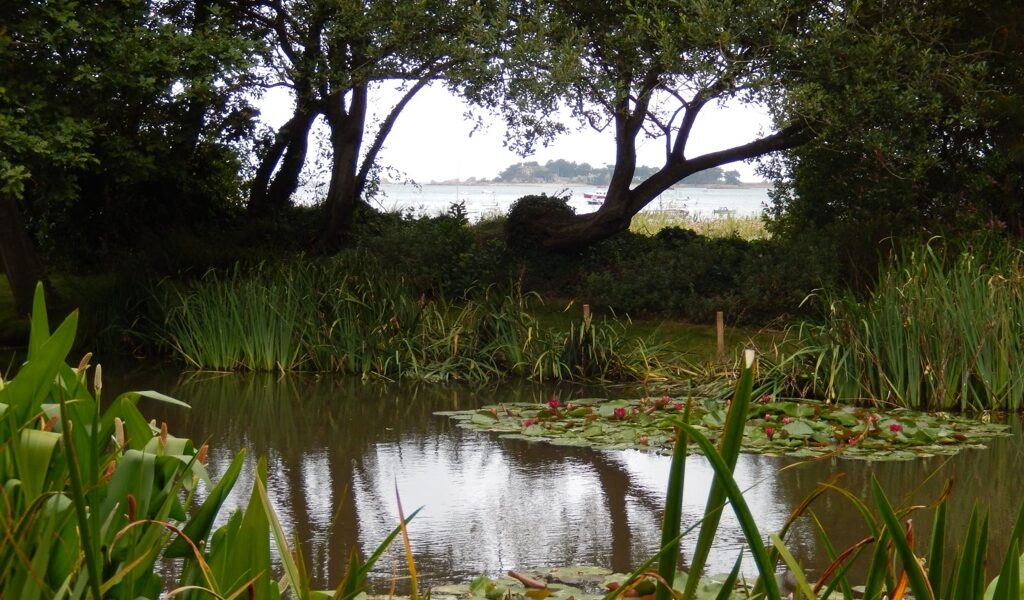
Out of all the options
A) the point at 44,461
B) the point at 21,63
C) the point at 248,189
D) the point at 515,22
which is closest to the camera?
the point at 44,461

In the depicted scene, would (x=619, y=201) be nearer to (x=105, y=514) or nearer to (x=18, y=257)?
(x=18, y=257)

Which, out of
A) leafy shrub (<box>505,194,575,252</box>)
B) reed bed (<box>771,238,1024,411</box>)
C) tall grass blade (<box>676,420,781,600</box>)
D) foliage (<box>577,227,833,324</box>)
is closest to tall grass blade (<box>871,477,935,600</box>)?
tall grass blade (<box>676,420,781,600</box>)

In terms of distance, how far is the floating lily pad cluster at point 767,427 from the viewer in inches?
265

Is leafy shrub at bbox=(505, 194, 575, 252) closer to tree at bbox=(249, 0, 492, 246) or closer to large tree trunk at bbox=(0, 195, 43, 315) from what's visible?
tree at bbox=(249, 0, 492, 246)

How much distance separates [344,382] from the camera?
32.7 feet

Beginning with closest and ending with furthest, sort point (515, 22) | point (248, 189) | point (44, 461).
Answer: point (44, 461) → point (515, 22) → point (248, 189)

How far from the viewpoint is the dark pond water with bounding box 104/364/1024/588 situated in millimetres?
4711

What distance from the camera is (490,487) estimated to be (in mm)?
5988

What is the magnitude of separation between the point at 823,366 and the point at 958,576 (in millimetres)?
6911

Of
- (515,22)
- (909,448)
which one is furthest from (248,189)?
(909,448)

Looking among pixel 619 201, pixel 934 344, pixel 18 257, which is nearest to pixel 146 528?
pixel 934 344

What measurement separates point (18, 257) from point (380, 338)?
4790 mm

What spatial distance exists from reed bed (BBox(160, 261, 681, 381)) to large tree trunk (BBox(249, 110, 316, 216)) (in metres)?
4.67

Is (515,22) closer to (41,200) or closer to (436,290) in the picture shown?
(436,290)
